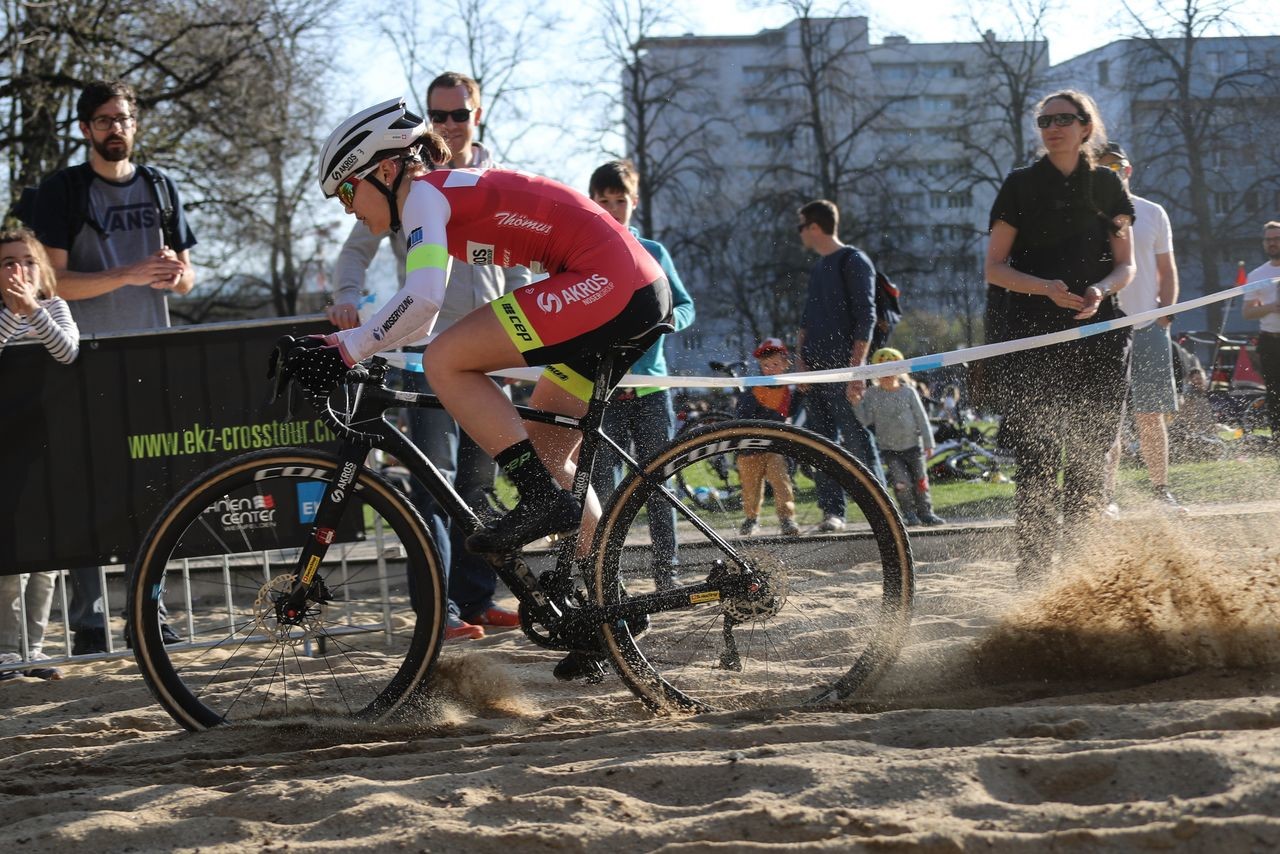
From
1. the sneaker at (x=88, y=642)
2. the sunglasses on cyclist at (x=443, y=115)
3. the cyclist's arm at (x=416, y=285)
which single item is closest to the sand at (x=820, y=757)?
the sneaker at (x=88, y=642)

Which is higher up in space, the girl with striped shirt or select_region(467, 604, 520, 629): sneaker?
the girl with striped shirt

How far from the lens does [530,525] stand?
4.13 meters

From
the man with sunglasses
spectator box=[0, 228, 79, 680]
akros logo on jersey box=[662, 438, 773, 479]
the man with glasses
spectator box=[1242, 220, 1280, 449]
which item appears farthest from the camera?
spectator box=[1242, 220, 1280, 449]

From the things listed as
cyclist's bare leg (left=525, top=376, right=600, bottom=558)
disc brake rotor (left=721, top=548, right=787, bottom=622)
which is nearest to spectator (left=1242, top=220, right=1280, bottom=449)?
disc brake rotor (left=721, top=548, right=787, bottom=622)

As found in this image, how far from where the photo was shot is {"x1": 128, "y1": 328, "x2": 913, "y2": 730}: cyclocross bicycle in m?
4.21

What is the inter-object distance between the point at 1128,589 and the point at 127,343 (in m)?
4.31

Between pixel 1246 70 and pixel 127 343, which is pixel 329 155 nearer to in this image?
pixel 127 343

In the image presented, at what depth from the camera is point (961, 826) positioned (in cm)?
277

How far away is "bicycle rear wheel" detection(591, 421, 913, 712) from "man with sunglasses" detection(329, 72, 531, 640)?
155cm

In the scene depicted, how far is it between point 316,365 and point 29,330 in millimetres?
2388

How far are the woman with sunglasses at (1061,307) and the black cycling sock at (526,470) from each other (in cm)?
238

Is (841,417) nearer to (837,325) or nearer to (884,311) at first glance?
(837,325)

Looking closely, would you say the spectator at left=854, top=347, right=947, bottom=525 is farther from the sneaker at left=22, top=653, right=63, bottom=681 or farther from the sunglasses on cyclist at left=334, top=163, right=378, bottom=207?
the sunglasses on cyclist at left=334, top=163, right=378, bottom=207

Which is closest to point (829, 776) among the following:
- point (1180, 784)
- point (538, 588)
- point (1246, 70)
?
point (1180, 784)
